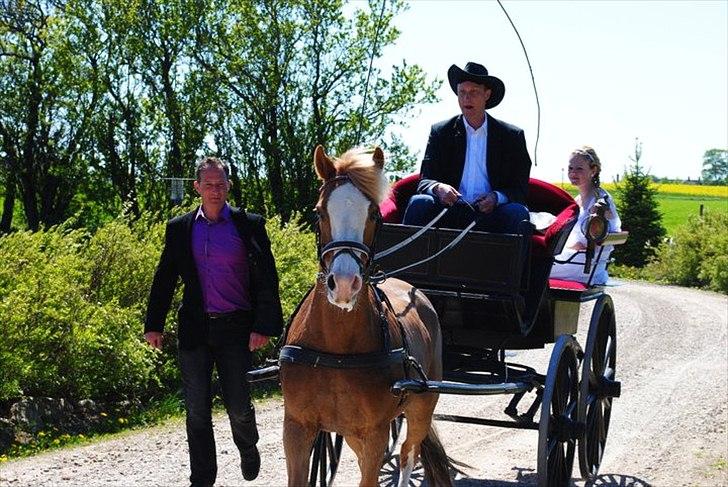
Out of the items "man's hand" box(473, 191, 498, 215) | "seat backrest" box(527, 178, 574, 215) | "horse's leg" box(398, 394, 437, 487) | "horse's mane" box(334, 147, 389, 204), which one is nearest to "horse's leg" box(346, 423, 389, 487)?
"horse's leg" box(398, 394, 437, 487)

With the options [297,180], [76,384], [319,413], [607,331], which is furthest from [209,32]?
[319,413]

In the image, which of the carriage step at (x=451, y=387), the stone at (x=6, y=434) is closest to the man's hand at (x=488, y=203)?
the carriage step at (x=451, y=387)

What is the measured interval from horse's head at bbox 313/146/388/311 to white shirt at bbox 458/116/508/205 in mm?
1847

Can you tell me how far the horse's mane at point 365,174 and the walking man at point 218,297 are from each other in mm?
1188

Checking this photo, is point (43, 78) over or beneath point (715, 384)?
over

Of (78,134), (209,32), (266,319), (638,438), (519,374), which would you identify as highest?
(209,32)

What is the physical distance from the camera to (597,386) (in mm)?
8172

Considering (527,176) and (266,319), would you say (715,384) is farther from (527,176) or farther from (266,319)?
(266,319)

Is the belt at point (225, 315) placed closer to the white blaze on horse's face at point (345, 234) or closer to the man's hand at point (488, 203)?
the white blaze on horse's face at point (345, 234)

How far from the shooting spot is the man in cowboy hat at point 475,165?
271 inches

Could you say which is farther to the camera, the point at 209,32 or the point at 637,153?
the point at 637,153

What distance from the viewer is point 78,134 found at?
2838 cm

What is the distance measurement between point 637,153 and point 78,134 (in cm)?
1933

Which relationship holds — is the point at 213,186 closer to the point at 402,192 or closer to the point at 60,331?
the point at 402,192
